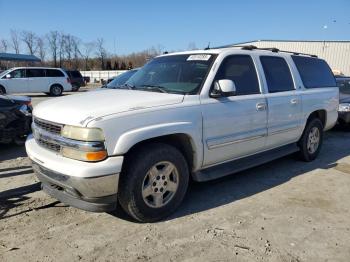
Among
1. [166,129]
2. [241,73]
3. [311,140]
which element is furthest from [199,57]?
[311,140]

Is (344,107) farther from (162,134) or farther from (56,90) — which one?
(56,90)

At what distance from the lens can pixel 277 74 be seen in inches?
213

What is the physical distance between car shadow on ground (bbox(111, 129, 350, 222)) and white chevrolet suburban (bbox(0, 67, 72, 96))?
19.0 meters

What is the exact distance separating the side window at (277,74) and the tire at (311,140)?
971 mm

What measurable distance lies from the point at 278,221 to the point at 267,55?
2562mm

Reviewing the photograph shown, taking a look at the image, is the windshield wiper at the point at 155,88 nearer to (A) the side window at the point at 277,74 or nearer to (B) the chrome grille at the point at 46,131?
(B) the chrome grille at the point at 46,131

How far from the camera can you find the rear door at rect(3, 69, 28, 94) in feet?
70.1

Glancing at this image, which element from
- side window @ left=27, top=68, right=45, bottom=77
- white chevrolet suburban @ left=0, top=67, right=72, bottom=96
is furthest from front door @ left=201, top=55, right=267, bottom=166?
side window @ left=27, top=68, right=45, bottom=77

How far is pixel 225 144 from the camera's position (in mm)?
4422

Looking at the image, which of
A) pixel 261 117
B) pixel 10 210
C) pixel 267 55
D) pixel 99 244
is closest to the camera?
pixel 99 244

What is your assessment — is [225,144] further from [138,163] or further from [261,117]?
[138,163]

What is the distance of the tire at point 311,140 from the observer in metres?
6.12

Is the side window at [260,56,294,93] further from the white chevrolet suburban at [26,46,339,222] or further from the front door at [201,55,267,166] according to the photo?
the front door at [201,55,267,166]

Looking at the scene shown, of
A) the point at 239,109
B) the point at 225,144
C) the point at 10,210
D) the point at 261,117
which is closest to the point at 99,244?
the point at 10,210
